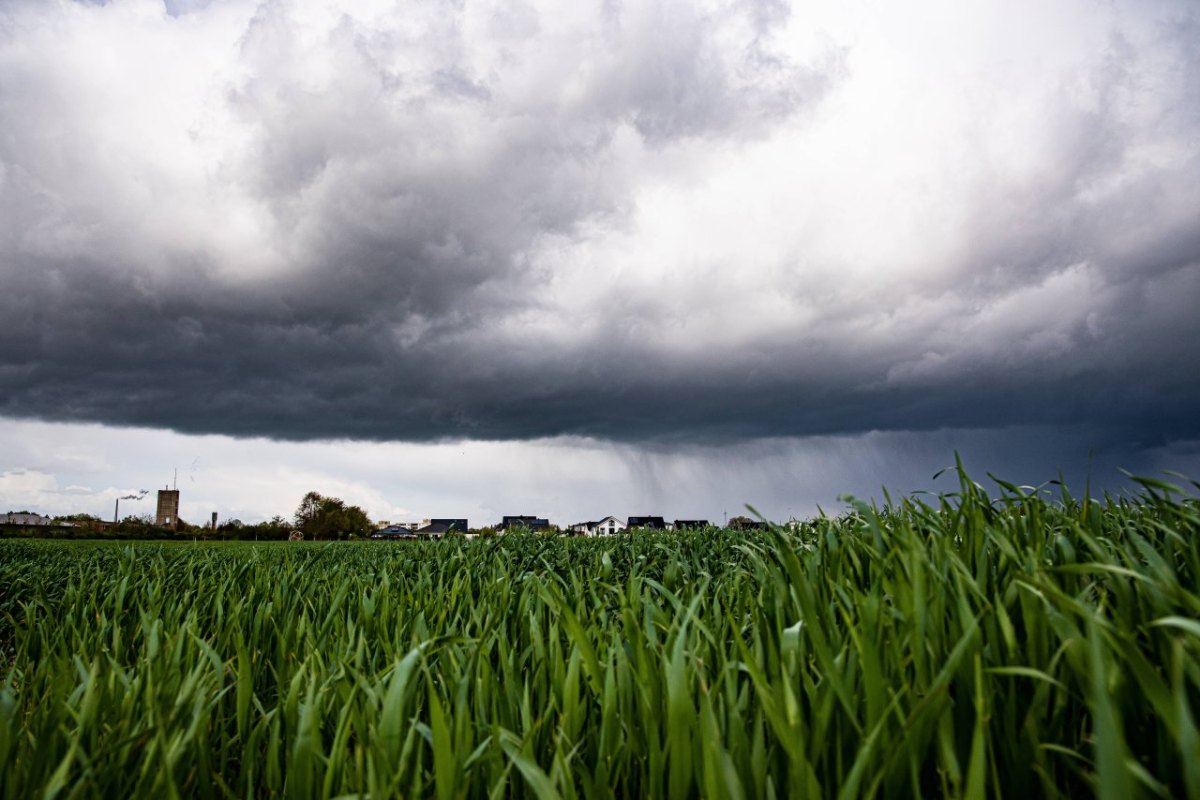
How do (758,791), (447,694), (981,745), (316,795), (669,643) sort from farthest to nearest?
(447,694) < (669,643) < (316,795) < (758,791) < (981,745)

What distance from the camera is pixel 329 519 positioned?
7444cm

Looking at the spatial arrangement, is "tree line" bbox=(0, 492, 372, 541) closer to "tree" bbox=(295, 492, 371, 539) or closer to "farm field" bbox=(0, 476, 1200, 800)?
"tree" bbox=(295, 492, 371, 539)

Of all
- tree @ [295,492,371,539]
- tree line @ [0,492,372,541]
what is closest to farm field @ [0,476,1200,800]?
tree line @ [0,492,372,541]

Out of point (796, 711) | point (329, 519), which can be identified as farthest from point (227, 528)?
point (796, 711)

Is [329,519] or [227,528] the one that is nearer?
[227,528]

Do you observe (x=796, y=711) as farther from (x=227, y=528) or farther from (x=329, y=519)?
(x=329, y=519)

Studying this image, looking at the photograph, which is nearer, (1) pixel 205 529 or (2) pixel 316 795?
(2) pixel 316 795

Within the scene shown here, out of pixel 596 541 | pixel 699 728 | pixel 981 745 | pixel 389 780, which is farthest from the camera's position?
pixel 596 541

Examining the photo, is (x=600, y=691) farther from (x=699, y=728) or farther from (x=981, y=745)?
(x=981, y=745)

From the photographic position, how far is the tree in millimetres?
73188

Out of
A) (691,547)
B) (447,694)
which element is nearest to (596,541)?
(691,547)

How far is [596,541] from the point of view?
10.9m

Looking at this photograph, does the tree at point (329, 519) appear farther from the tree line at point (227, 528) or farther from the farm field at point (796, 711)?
the farm field at point (796, 711)

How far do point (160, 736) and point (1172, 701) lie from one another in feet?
7.59
